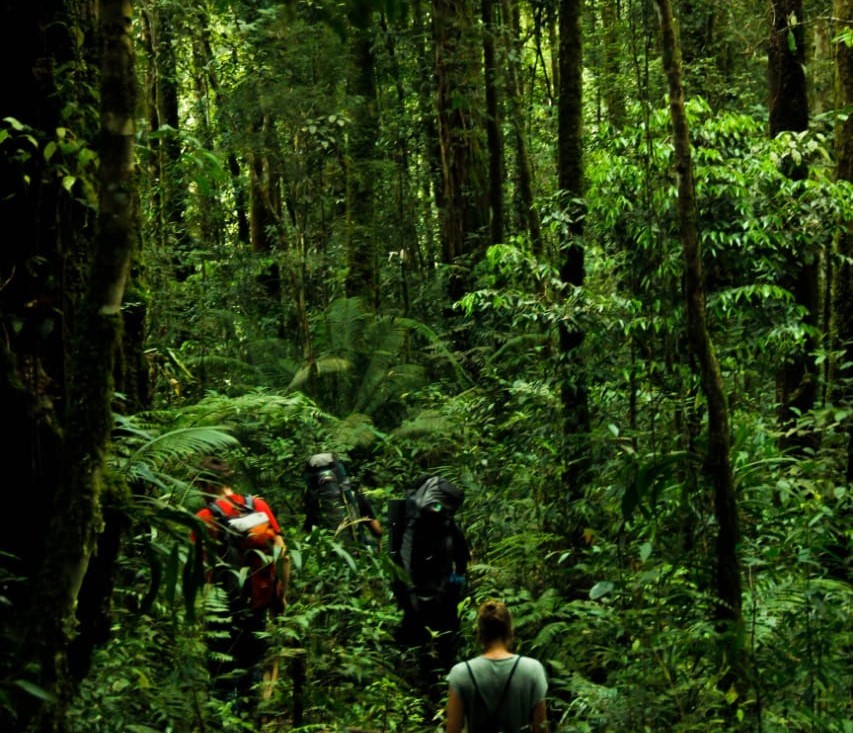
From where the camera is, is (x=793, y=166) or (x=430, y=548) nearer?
(x=430, y=548)

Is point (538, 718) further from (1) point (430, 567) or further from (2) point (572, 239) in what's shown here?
(2) point (572, 239)

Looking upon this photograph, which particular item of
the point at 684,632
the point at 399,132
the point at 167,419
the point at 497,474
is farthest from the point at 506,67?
the point at 684,632

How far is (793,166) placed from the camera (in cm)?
893

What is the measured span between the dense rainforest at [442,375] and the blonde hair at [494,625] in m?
0.60

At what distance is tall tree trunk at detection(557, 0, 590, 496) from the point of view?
7730mm

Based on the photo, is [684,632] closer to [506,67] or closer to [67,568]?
[67,568]

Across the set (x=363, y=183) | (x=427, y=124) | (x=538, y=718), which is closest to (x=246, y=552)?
(x=538, y=718)

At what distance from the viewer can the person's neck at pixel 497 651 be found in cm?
454

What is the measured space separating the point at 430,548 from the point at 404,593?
0.39 meters

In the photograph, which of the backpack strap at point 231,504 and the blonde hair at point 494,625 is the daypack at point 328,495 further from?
the blonde hair at point 494,625

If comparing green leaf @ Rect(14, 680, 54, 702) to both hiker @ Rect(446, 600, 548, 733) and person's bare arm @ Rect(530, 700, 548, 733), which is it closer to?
hiker @ Rect(446, 600, 548, 733)

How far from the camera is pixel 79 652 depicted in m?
4.12

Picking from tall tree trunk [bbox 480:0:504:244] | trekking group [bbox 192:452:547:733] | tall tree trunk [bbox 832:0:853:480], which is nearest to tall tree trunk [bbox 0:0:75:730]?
trekking group [bbox 192:452:547:733]

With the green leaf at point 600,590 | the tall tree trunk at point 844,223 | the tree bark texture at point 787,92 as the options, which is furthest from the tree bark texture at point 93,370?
the tree bark texture at point 787,92
